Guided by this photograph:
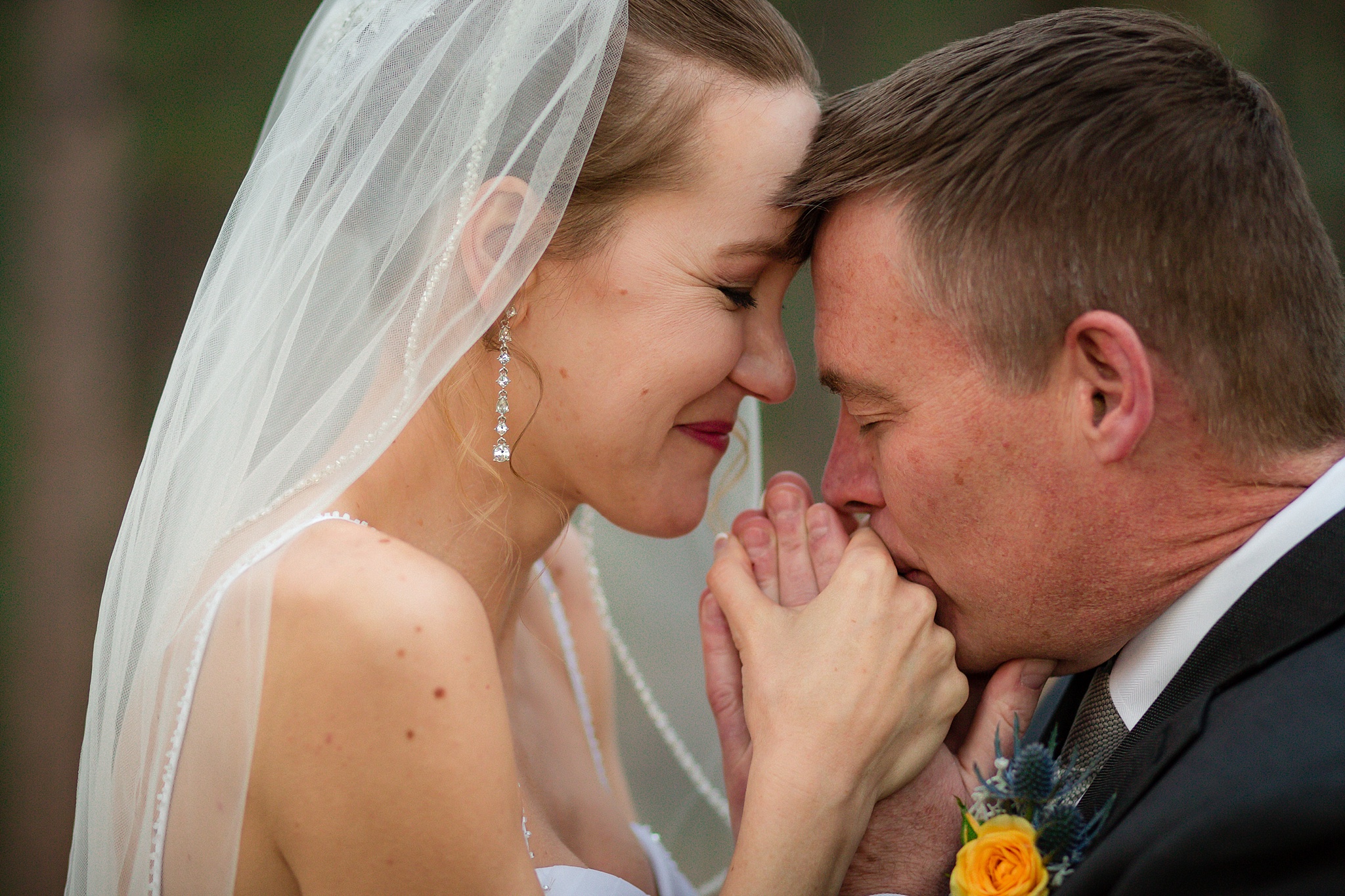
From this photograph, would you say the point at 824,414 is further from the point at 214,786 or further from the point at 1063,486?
the point at 214,786

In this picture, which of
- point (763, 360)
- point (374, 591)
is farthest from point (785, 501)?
point (374, 591)

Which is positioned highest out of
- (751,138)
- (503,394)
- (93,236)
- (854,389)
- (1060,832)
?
(751,138)

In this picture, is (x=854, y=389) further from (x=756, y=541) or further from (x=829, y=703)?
(x=829, y=703)

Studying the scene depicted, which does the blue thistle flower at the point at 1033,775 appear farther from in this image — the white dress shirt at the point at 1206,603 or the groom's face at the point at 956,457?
the groom's face at the point at 956,457

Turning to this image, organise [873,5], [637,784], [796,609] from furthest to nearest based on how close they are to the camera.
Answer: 1. [873,5]
2. [637,784]
3. [796,609]

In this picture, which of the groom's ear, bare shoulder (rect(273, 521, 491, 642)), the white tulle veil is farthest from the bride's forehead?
bare shoulder (rect(273, 521, 491, 642))

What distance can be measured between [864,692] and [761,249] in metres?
0.93

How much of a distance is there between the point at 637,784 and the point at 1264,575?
198 cm

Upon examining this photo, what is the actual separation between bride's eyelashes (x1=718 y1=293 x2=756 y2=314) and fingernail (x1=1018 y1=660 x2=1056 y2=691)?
980mm

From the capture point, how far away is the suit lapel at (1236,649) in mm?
1751

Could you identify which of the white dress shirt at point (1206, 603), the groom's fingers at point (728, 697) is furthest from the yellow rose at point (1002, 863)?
the groom's fingers at point (728, 697)

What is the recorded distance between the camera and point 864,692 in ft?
7.09

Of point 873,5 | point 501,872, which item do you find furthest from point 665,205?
point 873,5

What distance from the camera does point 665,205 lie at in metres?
2.15
